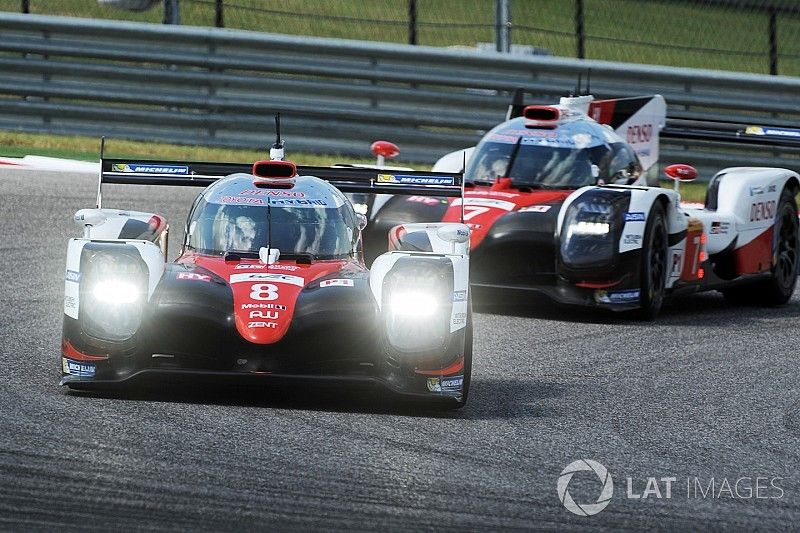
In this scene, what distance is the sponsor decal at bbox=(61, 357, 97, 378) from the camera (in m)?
7.45

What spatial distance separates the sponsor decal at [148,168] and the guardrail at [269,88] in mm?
7758

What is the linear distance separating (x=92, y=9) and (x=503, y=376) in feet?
54.5

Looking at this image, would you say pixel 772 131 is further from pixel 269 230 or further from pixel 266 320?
pixel 266 320

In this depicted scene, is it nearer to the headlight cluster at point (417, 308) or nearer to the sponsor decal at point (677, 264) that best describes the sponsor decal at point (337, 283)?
the headlight cluster at point (417, 308)

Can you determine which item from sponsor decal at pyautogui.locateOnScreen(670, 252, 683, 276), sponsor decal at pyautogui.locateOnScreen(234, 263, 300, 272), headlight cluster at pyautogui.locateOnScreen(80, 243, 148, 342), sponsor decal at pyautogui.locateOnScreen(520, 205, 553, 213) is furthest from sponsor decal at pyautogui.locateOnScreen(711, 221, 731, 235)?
headlight cluster at pyautogui.locateOnScreen(80, 243, 148, 342)

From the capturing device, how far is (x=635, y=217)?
11.0 m

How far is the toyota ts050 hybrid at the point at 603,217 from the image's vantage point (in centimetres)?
1095

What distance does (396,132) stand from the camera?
1664 centimetres

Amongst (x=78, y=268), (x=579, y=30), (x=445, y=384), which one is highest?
(x=579, y=30)

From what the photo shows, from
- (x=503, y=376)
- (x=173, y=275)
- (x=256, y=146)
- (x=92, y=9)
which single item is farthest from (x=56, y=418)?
(x=92, y=9)

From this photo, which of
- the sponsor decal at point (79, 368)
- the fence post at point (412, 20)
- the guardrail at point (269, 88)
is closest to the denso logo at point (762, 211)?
the guardrail at point (269, 88)

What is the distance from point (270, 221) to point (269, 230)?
60mm

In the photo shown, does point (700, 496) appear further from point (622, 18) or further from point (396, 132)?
point (622, 18)

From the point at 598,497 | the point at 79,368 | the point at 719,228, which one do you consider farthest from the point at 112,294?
the point at 719,228
